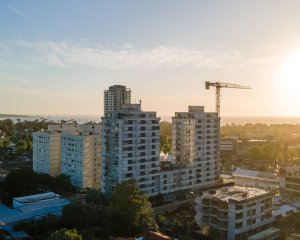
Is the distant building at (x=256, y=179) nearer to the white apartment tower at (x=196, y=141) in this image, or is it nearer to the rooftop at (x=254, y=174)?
the rooftop at (x=254, y=174)

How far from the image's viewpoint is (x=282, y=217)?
108 feet

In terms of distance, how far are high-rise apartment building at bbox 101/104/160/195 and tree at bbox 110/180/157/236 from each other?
25.6 feet

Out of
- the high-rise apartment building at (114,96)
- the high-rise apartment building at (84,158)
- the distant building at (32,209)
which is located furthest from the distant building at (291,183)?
the high-rise apartment building at (114,96)

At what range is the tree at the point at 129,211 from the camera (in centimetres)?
2759

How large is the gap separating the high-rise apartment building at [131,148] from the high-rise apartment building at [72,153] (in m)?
7.49

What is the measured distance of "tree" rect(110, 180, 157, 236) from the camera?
2759cm

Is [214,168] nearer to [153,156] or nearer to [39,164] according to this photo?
[153,156]

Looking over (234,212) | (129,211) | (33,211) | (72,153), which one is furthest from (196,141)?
(33,211)

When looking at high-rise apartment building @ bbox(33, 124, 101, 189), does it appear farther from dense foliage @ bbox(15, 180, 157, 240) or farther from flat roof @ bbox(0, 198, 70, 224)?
dense foliage @ bbox(15, 180, 157, 240)

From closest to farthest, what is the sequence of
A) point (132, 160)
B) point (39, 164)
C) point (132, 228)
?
point (132, 228) → point (132, 160) → point (39, 164)

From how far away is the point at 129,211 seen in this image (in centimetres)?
2816

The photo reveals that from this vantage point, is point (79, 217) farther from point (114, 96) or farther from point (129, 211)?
point (114, 96)

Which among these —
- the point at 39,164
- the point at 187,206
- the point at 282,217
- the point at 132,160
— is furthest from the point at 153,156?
the point at 39,164

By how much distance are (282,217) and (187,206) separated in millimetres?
9898
